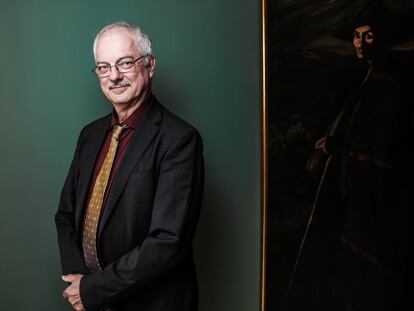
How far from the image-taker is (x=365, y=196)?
256cm

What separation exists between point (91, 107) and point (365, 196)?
1.59m

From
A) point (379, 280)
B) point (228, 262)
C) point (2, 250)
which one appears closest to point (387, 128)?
point (379, 280)

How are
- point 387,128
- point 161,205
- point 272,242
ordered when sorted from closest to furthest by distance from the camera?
1. point 161,205
2. point 387,128
3. point 272,242

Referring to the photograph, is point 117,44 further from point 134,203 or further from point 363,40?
point 363,40

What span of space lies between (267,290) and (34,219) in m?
1.38

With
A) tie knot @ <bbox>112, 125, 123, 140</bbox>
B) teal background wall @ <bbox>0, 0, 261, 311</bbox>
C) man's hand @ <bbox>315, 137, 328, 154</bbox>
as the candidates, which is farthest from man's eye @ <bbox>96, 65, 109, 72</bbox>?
man's hand @ <bbox>315, 137, 328, 154</bbox>

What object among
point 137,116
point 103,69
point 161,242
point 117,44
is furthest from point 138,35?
point 161,242

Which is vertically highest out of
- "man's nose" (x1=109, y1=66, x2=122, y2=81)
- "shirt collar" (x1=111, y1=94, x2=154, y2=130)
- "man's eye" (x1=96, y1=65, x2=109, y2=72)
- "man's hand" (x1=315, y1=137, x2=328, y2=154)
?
"man's eye" (x1=96, y1=65, x2=109, y2=72)

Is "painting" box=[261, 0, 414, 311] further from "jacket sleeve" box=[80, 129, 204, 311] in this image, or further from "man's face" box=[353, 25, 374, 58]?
"jacket sleeve" box=[80, 129, 204, 311]

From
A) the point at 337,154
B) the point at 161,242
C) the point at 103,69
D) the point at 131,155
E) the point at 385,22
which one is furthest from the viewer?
the point at 337,154

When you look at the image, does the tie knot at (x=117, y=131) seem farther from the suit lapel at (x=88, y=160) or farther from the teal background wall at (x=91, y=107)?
the teal background wall at (x=91, y=107)

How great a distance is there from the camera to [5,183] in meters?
2.53

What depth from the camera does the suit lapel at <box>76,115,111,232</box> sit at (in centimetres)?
196

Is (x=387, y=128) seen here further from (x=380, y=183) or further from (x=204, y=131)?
(x=204, y=131)
